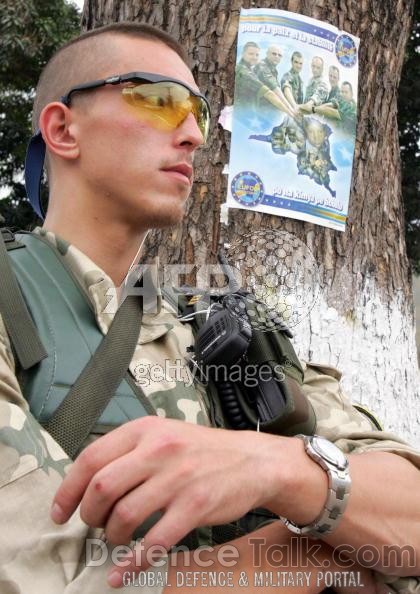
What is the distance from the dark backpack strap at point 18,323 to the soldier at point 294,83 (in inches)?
59.3

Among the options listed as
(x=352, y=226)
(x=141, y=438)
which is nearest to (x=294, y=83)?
(x=352, y=226)

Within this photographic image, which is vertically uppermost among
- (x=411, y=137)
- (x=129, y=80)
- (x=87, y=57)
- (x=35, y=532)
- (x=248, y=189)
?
(x=411, y=137)

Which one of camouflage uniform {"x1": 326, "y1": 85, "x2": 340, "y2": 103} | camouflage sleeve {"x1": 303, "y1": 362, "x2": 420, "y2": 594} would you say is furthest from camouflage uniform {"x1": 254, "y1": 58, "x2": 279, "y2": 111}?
camouflage sleeve {"x1": 303, "y1": 362, "x2": 420, "y2": 594}

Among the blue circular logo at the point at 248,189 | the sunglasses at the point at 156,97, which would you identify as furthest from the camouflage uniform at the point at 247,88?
the sunglasses at the point at 156,97

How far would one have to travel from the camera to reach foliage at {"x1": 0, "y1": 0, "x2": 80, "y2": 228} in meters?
9.98

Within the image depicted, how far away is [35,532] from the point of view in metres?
1.43

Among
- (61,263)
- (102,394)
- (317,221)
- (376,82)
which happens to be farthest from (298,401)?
(376,82)

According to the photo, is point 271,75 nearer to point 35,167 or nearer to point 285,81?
point 285,81

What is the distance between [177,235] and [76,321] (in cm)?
110

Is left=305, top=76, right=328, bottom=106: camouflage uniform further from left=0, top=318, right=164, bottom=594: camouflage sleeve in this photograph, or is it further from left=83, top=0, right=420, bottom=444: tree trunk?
left=0, top=318, right=164, bottom=594: camouflage sleeve

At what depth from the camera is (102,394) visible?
1.75 metres

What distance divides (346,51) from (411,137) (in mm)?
8972

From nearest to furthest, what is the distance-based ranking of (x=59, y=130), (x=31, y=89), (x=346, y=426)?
(x=346, y=426), (x=59, y=130), (x=31, y=89)

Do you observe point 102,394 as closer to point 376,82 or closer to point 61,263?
point 61,263
